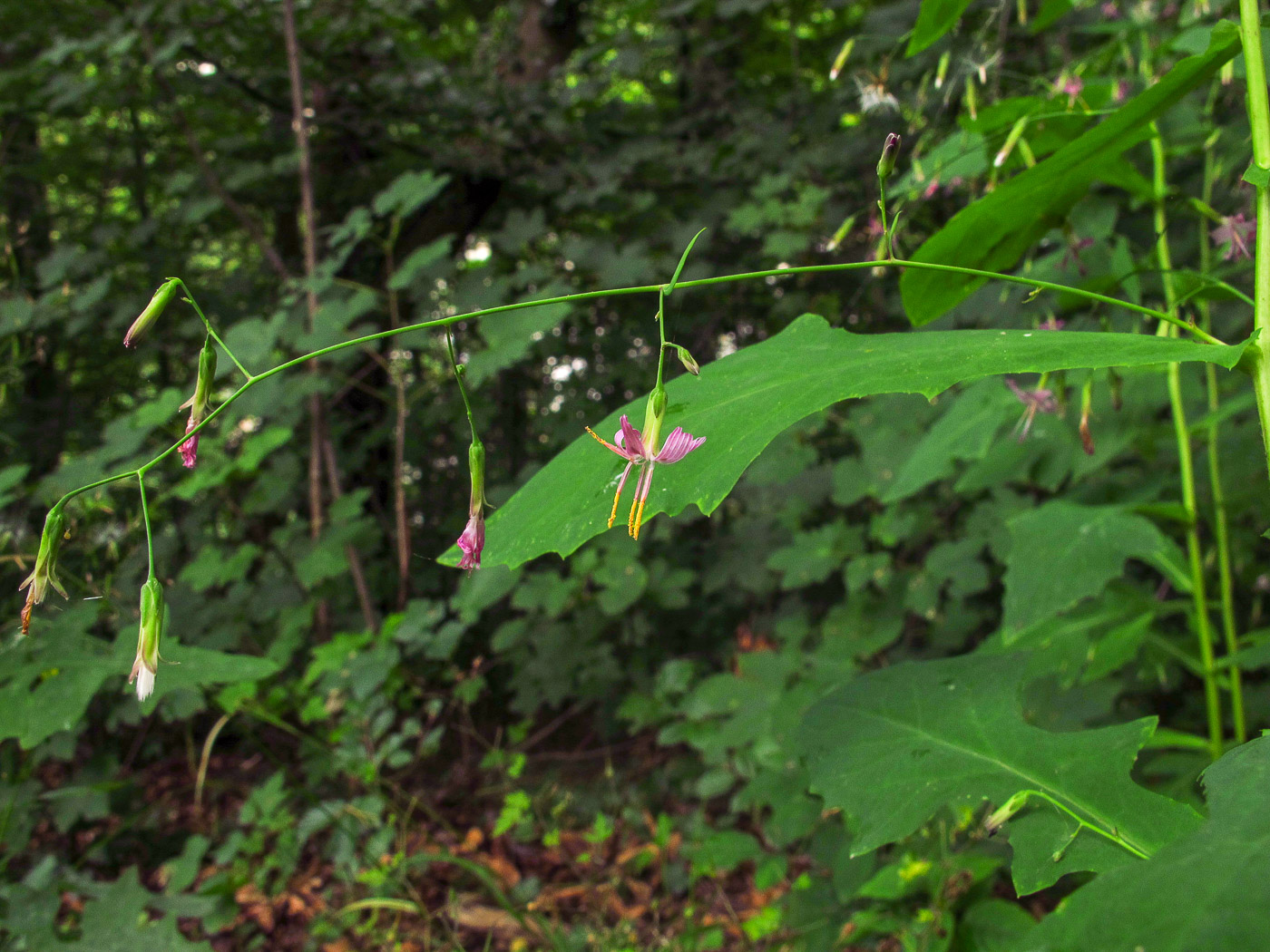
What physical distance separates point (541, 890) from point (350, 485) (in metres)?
2.40

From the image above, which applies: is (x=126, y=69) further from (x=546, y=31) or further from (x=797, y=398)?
(x=797, y=398)

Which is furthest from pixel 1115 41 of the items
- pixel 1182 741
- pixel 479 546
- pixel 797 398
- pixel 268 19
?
pixel 268 19

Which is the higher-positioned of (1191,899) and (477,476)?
(1191,899)

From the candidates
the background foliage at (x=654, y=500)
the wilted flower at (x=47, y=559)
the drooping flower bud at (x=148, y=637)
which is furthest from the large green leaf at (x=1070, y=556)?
the wilted flower at (x=47, y=559)

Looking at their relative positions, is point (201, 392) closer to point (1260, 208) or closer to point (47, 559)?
point (47, 559)

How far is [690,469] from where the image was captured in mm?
742

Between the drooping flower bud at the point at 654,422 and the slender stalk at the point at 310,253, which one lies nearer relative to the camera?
the drooping flower bud at the point at 654,422

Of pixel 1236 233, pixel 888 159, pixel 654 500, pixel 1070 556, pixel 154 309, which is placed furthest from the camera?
pixel 1070 556

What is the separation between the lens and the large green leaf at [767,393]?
67cm

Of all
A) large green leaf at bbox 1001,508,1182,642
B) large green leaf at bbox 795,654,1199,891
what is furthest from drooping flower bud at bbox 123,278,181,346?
large green leaf at bbox 1001,508,1182,642

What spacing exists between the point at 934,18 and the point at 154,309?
103 cm

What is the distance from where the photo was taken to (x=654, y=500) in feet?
2.38

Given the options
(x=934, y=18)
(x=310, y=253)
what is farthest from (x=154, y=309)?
(x=310, y=253)

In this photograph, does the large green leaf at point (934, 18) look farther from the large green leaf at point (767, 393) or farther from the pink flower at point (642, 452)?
the pink flower at point (642, 452)
